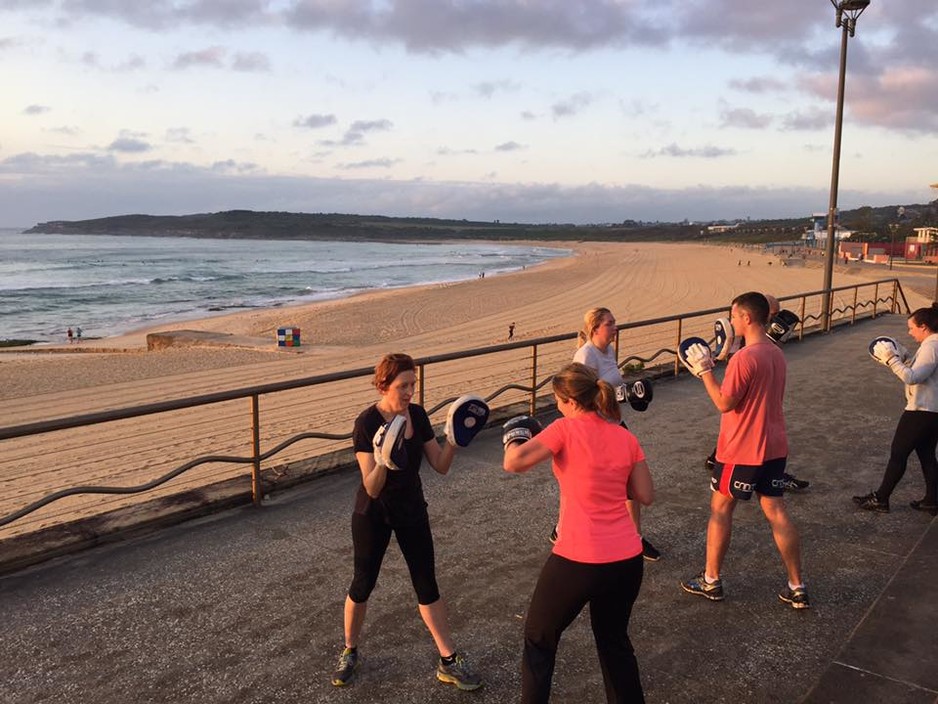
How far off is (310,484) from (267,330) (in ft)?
79.6

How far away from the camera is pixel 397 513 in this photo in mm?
3473

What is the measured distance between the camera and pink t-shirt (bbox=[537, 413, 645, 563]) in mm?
2840

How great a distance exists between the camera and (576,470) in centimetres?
291

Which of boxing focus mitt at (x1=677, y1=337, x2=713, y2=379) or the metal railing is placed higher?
boxing focus mitt at (x1=677, y1=337, x2=713, y2=379)

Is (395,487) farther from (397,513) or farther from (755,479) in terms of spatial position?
(755,479)

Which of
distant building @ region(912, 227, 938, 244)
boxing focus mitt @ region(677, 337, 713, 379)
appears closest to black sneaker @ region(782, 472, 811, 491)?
boxing focus mitt @ region(677, 337, 713, 379)

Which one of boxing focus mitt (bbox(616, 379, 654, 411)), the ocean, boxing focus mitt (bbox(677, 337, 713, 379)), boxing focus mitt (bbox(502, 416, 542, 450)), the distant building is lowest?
the ocean

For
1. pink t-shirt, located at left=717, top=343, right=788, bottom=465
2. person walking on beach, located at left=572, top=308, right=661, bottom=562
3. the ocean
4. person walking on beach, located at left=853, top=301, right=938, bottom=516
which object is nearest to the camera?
pink t-shirt, located at left=717, top=343, right=788, bottom=465

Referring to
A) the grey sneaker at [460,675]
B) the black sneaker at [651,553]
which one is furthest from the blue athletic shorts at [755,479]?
the grey sneaker at [460,675]

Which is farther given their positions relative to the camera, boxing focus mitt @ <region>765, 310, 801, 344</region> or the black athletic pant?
boxing focus mitt @ <region>765, 310, 801, 344</region>

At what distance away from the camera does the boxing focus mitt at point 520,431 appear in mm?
3037

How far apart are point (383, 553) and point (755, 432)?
7.35ft

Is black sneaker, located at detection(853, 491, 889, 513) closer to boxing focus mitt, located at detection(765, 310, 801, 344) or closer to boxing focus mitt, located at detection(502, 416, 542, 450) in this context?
boxing focus mitt, located at detection(765, 310, 801, 344)

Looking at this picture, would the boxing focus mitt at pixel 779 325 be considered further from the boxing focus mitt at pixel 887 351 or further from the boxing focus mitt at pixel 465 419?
the boxing focus mitt at pixel 465 419
